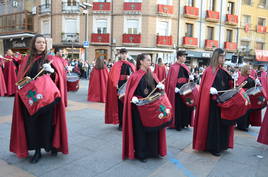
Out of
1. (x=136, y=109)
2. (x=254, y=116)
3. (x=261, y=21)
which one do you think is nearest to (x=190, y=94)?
(x=136, y=109)

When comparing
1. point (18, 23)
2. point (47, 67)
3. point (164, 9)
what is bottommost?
point (47, 67)

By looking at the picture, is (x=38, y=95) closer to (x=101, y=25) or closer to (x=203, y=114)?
(x=203, y=114)

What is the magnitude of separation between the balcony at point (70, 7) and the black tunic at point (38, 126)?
22.8 meters

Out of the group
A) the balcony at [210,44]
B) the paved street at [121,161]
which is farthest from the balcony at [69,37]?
the paved street at [121,161]

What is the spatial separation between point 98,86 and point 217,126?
6497 mm

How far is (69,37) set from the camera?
25.4m

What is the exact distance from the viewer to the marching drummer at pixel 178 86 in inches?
235

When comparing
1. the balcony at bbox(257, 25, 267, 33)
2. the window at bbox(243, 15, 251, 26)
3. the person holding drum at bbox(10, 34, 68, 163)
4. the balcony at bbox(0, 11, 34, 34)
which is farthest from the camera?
the balcony at bbox(257, 25, 267, 33)

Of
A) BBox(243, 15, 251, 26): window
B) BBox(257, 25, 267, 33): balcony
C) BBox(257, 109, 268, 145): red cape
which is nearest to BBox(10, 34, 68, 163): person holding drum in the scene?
BBox(257, 109, 268, 145): red cape

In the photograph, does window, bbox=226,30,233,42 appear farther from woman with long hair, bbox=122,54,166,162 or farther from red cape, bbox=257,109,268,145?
woman with long hair, bbox=122,54,166,162

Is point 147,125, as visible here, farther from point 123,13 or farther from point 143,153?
point 123,13

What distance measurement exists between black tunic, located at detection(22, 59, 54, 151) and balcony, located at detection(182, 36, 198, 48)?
23688mm

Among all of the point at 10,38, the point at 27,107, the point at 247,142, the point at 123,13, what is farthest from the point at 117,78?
the point at 10,38

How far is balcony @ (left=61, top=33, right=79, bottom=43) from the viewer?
83.0 feet
